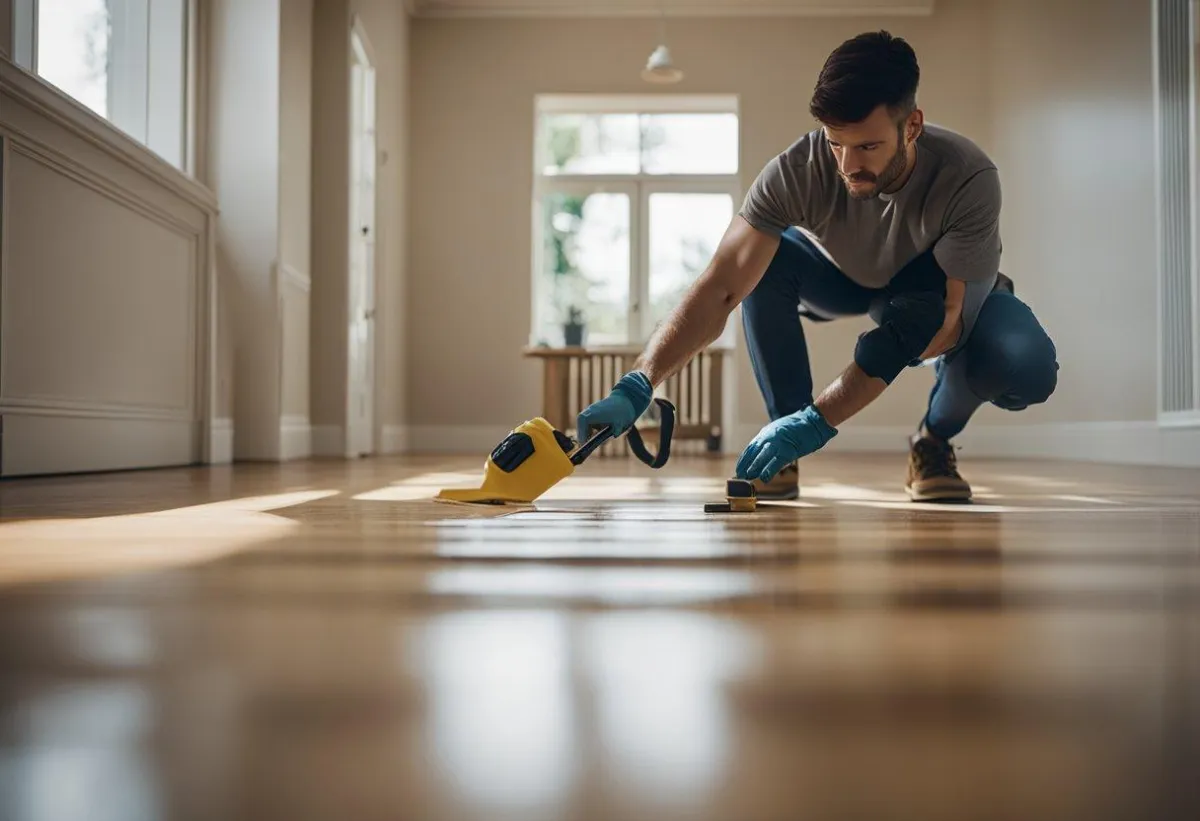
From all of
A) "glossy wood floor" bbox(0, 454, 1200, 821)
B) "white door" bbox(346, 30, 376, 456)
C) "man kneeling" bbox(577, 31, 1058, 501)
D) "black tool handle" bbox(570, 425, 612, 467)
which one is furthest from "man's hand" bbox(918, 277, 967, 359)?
"white door" bbox(346, 30, 376, 456)

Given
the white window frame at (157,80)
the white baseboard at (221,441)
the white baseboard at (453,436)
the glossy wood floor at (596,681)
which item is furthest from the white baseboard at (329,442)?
the glossy wood floor at (596,681)

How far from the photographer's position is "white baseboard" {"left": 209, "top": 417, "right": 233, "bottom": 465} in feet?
12.5

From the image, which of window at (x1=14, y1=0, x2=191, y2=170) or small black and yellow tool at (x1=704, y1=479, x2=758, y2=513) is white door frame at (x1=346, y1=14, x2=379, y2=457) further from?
small black and yellow tool at (x1=704, y1=479, x2=758, y2=513)

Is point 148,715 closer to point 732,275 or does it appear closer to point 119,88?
point 732,275

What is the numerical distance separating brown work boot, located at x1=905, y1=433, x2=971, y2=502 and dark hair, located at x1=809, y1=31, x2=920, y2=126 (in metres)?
0.69

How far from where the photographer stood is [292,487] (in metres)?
2.32

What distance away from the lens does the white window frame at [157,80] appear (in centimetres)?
362

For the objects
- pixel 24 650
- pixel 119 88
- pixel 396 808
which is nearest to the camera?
pixel 396 808

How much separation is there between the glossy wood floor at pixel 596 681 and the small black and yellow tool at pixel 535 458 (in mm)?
480

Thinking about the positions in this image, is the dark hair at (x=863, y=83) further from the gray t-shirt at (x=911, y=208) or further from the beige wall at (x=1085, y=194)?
the beige wall at (x=1085, y=194)

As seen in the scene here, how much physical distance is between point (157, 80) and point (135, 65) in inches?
4.8

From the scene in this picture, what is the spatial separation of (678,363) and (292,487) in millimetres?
1012

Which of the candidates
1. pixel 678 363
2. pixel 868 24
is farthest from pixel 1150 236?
pixel 678 363

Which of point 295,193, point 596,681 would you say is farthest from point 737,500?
point 295,193
